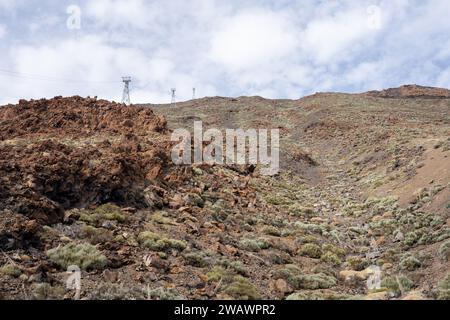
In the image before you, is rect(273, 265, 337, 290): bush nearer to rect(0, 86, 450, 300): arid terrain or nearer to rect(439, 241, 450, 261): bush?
rect(0, 86, 450, 300): arid terrain

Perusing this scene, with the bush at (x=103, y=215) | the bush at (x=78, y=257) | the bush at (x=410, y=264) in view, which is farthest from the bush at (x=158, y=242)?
the bush at (x=410, y=264)

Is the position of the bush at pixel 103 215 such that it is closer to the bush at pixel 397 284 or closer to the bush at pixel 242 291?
the bush at pixel 242 291

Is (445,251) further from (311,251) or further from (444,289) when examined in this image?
(311,251)

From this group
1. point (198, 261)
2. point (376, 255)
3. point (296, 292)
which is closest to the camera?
point (296, 292)

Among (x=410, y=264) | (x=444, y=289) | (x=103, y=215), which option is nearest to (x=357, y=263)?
(x=410, y=264)

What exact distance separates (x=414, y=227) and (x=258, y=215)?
22.3 feet

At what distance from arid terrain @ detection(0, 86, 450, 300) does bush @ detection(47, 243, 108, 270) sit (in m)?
0.04

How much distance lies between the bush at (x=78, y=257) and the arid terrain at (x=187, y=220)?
0.12 ft

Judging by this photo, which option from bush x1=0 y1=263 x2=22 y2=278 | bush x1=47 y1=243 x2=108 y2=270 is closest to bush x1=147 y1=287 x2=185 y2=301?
bush x1=47 y1=243 x2=108 y2=270

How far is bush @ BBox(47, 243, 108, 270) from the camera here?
1130cm

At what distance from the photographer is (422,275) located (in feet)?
41.7

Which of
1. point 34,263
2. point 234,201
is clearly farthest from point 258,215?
point 34,263

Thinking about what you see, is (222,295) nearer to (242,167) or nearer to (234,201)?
(234,201)

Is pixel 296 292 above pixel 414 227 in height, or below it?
below
